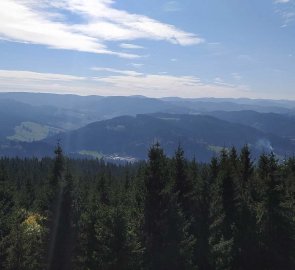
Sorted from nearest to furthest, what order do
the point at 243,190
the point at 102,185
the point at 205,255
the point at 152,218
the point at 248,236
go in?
the point at 152,218
the point at 205,255
the point at 248,236
the point at 243,190
the point at 102,185

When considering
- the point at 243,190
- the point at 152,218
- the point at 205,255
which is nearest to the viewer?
the point at 152,218

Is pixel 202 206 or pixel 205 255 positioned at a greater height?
pixel 202 206

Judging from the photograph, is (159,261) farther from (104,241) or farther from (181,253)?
(104,241)

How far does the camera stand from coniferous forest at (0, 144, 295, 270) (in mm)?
25656

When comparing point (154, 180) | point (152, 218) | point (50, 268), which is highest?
point (154, 180)

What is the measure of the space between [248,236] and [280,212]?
10.5ft

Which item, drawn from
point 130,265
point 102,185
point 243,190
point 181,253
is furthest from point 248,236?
point 102,185

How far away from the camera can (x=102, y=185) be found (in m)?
55.8

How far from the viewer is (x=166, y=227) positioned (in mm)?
26141

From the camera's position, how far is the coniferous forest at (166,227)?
25656 millimetres

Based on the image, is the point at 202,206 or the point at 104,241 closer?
the point at 104,241

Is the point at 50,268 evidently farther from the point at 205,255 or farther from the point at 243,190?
the point at 243,190

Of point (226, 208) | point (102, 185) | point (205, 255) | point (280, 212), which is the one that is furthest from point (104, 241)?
point (102, 185)

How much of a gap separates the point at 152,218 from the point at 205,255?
6771 millimetres
